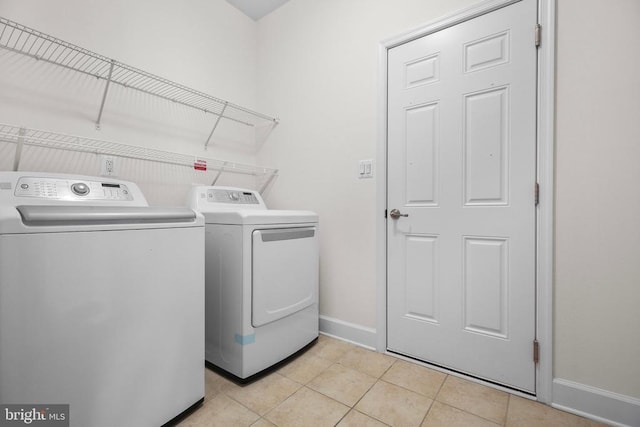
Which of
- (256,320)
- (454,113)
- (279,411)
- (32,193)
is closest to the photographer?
(32,193)

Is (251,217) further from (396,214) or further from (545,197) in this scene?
(545,197)

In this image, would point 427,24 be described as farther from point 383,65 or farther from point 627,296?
point 627,296

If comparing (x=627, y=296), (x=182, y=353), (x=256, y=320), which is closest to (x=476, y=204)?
(x=627, y=296)

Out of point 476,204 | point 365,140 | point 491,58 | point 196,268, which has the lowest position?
point 196,268

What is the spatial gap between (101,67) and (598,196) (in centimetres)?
264

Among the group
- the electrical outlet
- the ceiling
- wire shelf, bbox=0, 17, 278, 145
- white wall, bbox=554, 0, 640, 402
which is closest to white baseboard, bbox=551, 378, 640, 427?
white wall, bbox=554, 0, 640, 402

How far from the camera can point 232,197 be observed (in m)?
2.05

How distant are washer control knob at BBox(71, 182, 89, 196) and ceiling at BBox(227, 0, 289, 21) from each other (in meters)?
1.93

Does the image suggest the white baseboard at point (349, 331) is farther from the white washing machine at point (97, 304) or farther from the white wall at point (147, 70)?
the white wall at point (147, 70)

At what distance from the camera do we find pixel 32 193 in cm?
117

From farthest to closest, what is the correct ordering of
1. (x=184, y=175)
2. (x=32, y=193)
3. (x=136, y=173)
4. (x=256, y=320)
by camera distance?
(x=184, y=175), (x=136, y=173), (x=256, y=320), (x=32, y=193)

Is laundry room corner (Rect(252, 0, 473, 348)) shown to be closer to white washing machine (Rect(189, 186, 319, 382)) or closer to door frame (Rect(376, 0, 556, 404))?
white washing machine (Rect(189, 186, 319, 382))

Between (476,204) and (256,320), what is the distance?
133 cm

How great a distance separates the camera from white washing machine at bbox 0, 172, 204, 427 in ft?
2.70
